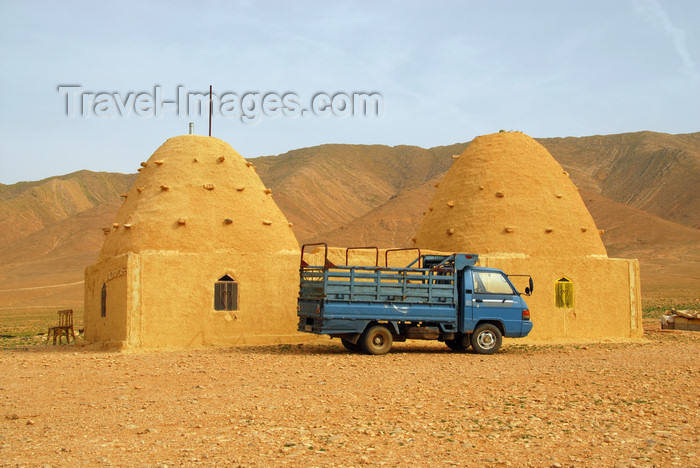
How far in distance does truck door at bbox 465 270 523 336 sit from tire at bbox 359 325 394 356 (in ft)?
6.29

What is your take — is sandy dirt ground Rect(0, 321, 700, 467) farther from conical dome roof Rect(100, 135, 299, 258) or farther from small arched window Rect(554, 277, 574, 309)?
small arched window Rect(554, 277, 574, 309)

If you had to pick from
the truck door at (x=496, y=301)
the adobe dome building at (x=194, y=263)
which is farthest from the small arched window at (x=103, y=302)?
the truck door at (x=496, y=301)

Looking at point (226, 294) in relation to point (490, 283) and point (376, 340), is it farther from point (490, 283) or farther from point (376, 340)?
point (490, 283)

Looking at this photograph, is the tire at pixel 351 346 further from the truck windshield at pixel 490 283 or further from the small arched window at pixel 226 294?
the small arched window at pixel 226 294

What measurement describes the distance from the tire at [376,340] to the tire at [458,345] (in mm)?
1786

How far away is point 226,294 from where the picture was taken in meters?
17.3

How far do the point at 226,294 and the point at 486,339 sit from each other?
6628 millimetres

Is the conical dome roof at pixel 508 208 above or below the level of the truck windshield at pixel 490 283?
above

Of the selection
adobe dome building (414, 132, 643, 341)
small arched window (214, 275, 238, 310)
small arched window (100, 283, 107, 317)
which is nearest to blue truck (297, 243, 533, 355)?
small arched window (214, 275, 238, 310)

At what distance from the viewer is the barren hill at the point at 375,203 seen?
63.1 meters

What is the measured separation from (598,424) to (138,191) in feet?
48.2

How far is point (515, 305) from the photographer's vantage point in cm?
1502

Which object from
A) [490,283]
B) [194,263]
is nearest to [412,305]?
[490,283]

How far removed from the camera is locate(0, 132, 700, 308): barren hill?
63.1 metres
